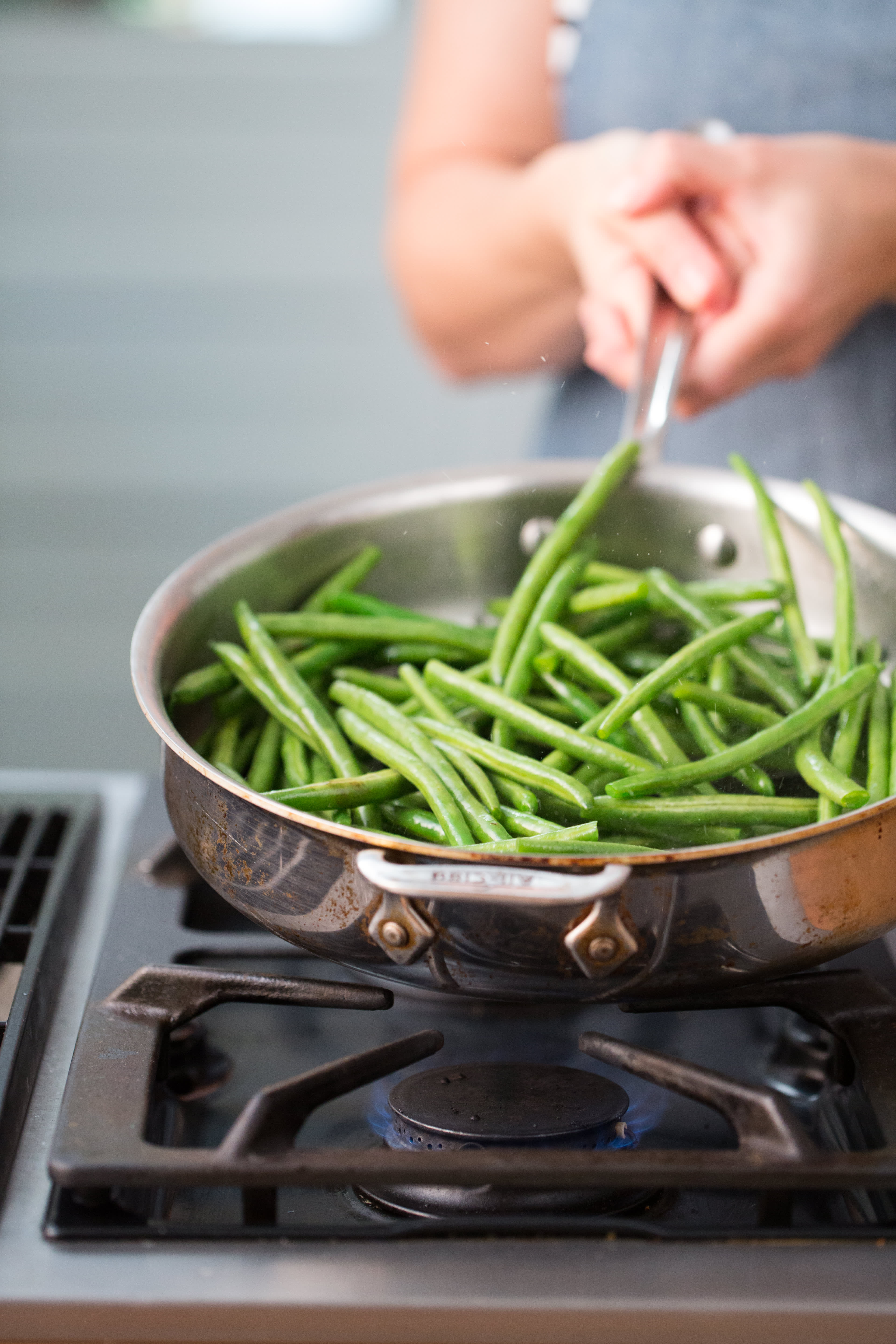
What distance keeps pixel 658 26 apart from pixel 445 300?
16.2 inches

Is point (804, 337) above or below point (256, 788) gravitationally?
above

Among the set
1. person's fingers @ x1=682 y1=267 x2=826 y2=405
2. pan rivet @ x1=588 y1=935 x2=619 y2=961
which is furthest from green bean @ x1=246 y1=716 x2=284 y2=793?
person's fingers @ x1=682 y1=267 x2=826 y2=405

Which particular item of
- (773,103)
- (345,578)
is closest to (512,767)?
(345,578)

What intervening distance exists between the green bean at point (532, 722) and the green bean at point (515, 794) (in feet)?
0.15

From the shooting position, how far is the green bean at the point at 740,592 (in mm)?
1055

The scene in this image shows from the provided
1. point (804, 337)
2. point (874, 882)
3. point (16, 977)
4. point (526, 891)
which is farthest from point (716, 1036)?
point (804, 337)

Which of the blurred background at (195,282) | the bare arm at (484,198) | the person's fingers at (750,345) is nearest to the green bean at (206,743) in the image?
the person's fingers at (750,345)

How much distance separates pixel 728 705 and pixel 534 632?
17cm

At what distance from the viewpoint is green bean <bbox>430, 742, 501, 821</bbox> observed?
841 millimetres

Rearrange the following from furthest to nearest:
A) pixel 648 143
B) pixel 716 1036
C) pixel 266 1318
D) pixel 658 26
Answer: pixel 658 26 → pixel 648 143 → pixel 716 1036 → pixel 266 1318

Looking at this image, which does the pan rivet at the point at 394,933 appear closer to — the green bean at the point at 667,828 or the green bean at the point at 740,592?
the green bean at the point at 667,828

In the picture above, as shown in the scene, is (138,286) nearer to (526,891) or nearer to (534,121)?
(534,121)

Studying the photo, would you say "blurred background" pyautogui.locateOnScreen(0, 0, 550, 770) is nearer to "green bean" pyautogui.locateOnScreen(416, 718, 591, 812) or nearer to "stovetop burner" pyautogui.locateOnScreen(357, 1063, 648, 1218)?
"green bean" pyautogui.locateOnScreen(416, 718, 591, 812)

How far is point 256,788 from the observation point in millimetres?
930
